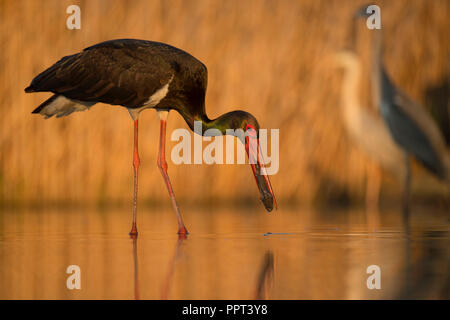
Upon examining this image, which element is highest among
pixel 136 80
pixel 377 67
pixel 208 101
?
pixel 377 67

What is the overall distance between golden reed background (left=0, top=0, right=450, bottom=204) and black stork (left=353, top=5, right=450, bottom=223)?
702mm

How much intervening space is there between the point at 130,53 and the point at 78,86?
1.28 feet

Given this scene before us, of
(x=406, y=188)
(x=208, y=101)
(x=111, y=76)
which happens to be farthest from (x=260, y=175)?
(x=208, y=101)

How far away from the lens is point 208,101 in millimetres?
7785

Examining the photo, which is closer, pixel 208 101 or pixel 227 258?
pixel 227 258

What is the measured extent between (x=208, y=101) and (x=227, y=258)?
4536mm

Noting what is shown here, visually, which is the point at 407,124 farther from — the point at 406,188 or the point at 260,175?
the point at 260,175

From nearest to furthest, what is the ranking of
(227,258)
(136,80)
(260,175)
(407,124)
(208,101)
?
(227,258) → (260,175) → (136,80) → (407,124) → (208,101)

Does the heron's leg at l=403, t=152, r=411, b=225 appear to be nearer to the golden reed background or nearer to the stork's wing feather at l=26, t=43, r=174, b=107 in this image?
the golden reed background

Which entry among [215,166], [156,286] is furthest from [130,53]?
[215,166]

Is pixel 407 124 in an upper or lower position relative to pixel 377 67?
lower

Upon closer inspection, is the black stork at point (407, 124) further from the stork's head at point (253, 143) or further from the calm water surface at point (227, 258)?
the stork's head at point (253, 143)
